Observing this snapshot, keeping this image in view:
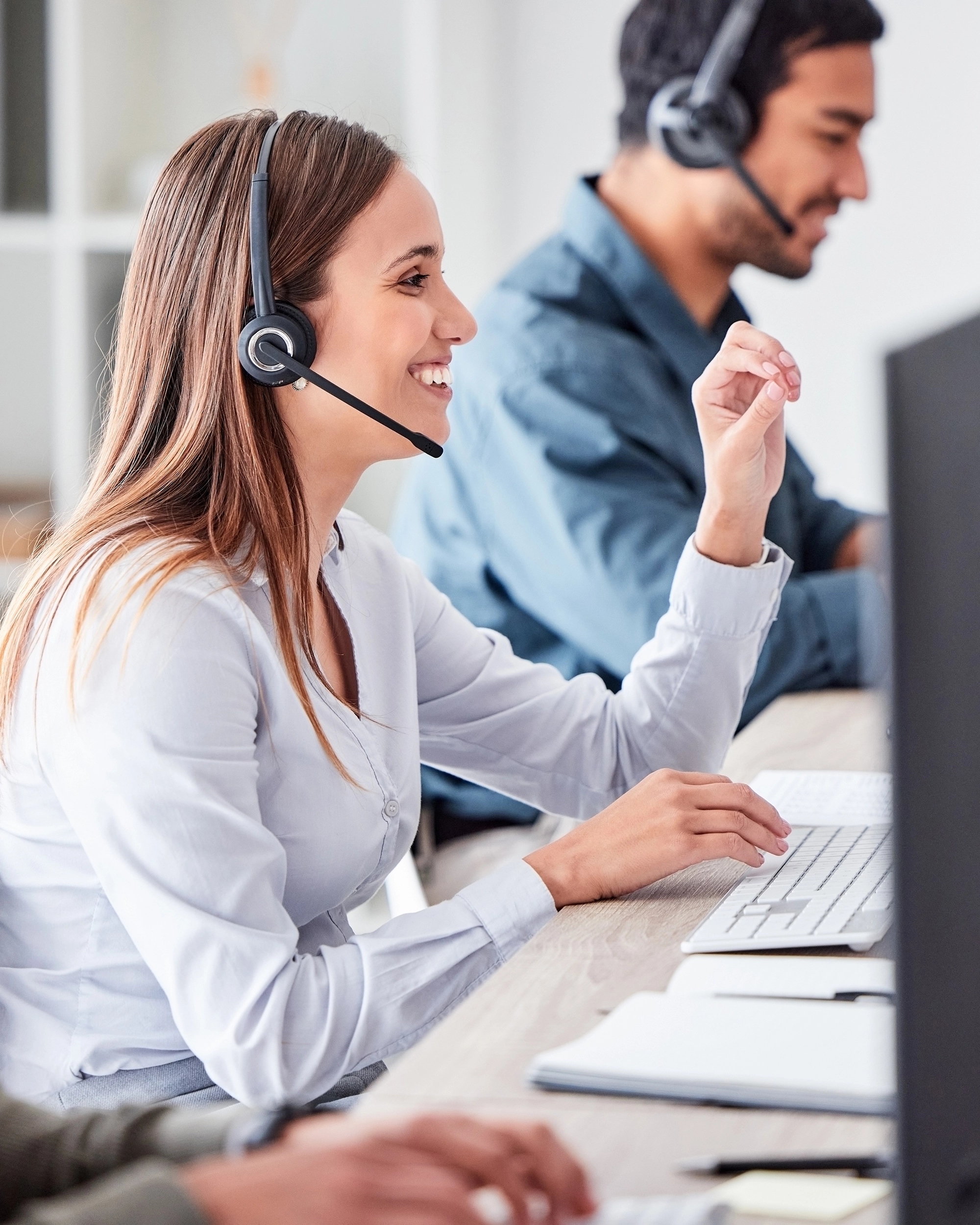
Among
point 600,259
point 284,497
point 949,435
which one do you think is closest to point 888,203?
point 600,259

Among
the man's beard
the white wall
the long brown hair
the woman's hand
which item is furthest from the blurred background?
the long brown hair

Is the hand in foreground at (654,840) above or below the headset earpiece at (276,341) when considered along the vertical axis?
below

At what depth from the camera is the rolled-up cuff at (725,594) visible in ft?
4.15

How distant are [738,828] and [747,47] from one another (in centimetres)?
126

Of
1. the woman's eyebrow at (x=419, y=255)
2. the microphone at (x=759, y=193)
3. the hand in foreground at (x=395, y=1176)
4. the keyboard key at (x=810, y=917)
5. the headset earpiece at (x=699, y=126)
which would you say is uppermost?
the headset earpiece at (x=699, y=126)

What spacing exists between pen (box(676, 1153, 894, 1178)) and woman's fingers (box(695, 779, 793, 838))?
44 centimetres

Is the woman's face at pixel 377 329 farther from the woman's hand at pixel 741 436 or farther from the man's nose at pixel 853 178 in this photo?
the man's nose at pixel 853 178

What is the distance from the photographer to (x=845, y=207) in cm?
295

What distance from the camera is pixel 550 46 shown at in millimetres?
2979

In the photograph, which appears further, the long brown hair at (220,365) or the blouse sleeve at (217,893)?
the long brown hair at (220,365)

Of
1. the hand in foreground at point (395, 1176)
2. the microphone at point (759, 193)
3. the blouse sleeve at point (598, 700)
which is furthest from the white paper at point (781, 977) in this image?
the microphone at point (759, 193)

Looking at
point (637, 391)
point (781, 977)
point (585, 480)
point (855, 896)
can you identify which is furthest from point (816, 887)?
point (637, 391)

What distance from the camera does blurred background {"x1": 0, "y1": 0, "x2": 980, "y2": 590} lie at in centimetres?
A: 286

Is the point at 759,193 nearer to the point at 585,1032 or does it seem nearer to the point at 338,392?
the point at 338,392
